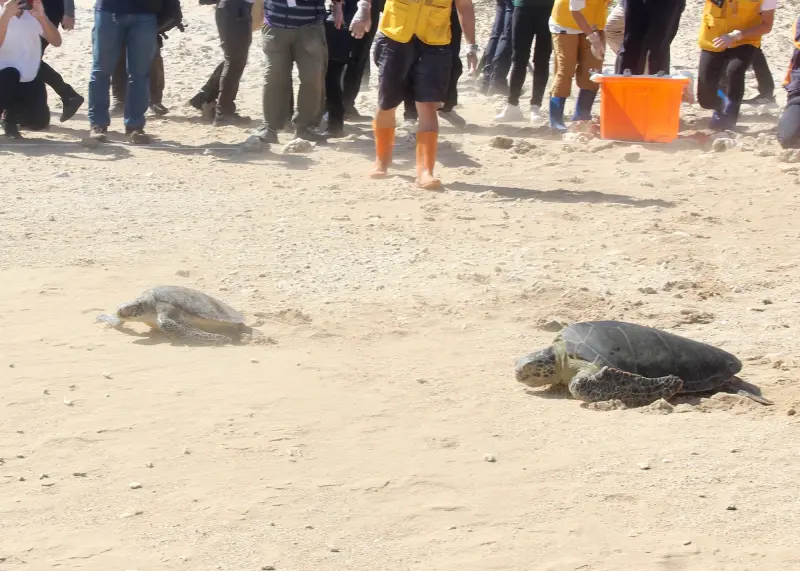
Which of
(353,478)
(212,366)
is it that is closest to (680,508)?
(353,478)

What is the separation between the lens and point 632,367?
4.66 meters

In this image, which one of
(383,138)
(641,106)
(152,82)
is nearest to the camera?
(383,138)

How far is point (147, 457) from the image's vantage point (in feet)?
13.0

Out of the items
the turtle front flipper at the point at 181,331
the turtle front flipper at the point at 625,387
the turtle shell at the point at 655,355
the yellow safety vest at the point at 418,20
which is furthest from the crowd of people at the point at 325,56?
the turtle front flipper at the point at 625,387

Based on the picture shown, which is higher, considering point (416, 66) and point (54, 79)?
point (416, 66)

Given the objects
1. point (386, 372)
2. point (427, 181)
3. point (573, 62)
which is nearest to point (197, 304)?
point (386, 372)

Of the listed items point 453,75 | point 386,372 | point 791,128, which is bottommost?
point 386,372

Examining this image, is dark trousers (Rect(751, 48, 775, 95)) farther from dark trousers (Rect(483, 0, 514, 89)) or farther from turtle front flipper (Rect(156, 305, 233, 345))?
turtle front flipper (Rect(156, 305, 233, 345))

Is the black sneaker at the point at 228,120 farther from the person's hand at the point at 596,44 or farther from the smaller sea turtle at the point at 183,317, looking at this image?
the smaller sea turtle at the point at 183,317

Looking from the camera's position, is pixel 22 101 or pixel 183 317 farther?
pixel 22 101

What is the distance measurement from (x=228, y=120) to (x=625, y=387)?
24.0 ft

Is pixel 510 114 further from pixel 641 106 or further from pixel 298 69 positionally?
pixel 298 69

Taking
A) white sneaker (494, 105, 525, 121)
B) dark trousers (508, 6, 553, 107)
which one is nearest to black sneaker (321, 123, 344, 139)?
white sneaker (494, 105, 525, 121)

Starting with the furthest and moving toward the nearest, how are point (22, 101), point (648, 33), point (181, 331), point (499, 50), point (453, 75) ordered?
point (499, 50) < point (453, 75) < point (648, 33) < point (22, 101) < point (181, 331)
